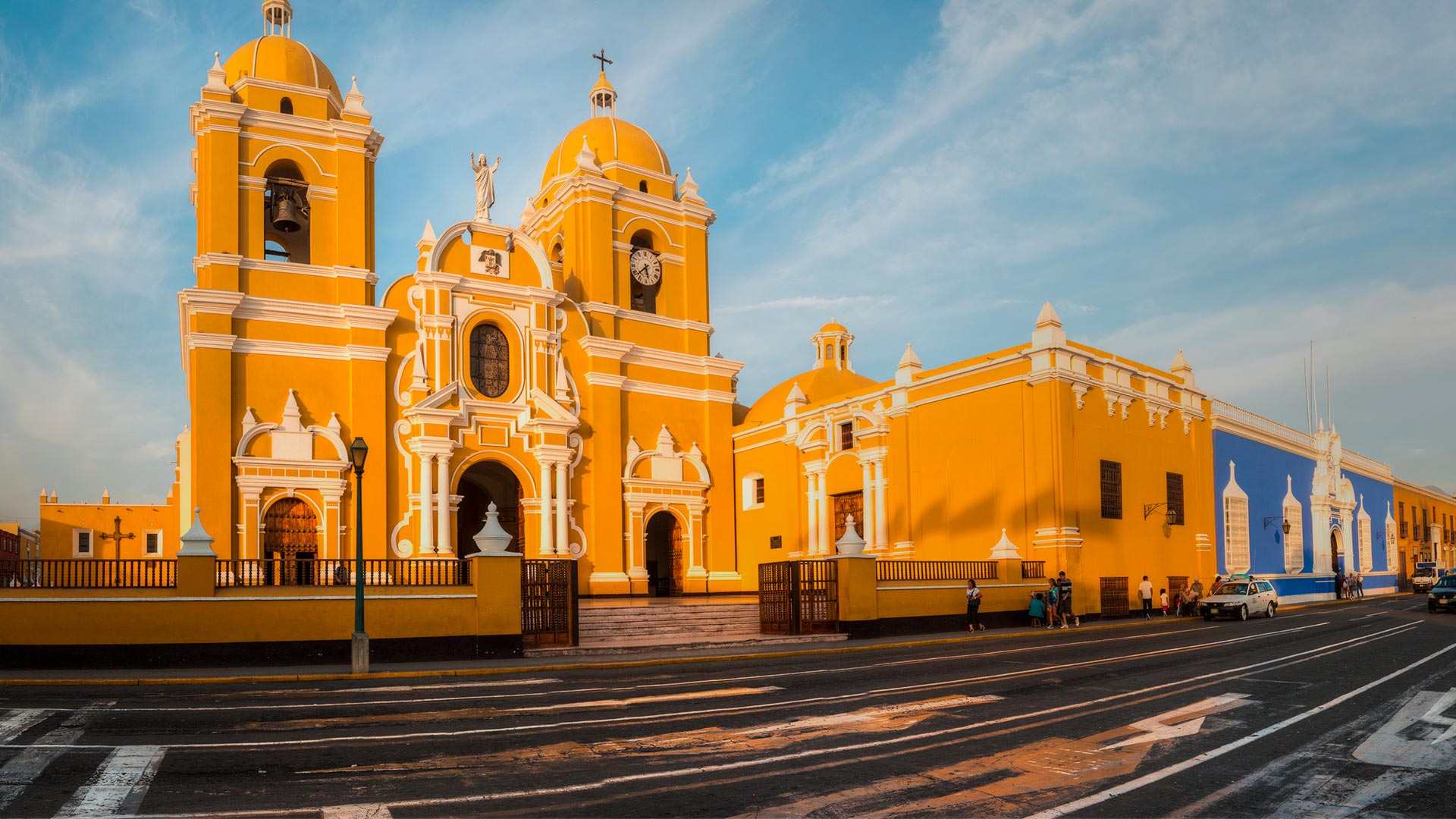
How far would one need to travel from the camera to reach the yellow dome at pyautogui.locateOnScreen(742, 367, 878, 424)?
36.6 m

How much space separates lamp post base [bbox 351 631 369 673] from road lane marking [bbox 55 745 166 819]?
686 cm

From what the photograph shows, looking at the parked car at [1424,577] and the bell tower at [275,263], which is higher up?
the bell tower at [275,263]

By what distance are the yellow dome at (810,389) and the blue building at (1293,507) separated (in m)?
12.9

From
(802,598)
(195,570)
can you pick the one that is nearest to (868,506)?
(802,598)

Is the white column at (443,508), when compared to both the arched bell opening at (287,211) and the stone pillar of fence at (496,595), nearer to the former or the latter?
the arched bell opening at (287,211)

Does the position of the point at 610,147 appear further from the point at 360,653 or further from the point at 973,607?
the point at 360,653

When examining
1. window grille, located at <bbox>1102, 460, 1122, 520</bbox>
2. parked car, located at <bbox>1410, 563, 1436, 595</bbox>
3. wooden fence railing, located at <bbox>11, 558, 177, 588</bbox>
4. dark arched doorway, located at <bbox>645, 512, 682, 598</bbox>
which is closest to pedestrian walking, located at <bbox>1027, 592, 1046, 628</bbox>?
window grille, located at <bbox>1102, 460, 1122, 520</bbox>

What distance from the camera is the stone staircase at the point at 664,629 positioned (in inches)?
809

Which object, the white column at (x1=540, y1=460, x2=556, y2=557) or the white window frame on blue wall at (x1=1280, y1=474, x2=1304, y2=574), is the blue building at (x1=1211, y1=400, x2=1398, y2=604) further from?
the white column at (x1=540, y1=460, x2=556, y2=557)

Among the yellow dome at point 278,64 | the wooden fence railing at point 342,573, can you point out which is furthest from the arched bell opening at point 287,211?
the wooden fence railing at point 342,573

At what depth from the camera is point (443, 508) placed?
28484 millimetres

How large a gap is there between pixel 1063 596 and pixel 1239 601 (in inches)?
252

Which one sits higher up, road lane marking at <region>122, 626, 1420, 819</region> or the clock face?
the clock face

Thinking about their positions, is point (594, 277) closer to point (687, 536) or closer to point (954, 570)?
point (687, 536)
